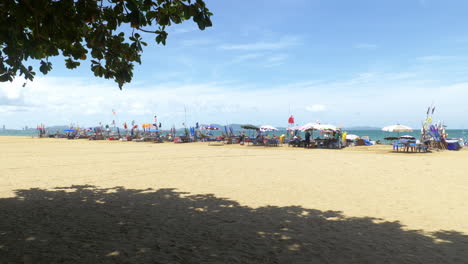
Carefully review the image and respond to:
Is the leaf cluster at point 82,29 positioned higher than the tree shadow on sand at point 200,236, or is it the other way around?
the leaf cluster at point 82,29

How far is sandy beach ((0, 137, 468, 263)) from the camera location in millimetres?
3824

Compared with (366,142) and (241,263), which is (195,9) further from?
(366,142)

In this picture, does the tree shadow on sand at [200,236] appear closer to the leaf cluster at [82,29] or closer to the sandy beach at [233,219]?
the sandy beach at [233,219]

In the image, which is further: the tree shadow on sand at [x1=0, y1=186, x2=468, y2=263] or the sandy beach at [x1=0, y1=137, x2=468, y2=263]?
the sandy beach at [x1=0, y1=137, x2=468, y2=263]

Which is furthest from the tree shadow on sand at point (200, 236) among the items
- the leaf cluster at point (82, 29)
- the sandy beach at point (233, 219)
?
the leaf cluster at point (82, 29)

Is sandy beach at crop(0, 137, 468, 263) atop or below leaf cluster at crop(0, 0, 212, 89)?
below

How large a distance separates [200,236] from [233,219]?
1.01 meters

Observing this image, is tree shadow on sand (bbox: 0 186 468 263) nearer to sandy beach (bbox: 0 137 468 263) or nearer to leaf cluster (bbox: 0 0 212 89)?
sandy beach (bbox: 0 137 468 263)

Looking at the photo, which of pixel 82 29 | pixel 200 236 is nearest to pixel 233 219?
pixel 200 236

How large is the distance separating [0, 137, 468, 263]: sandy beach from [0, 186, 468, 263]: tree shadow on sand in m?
0.02

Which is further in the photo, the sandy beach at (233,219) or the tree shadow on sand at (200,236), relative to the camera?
the sandy beach at (233,219)

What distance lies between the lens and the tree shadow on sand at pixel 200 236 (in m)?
3.72

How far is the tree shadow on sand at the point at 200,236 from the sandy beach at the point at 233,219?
0.05ft

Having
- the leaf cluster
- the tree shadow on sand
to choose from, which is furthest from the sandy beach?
the leaf cluster
